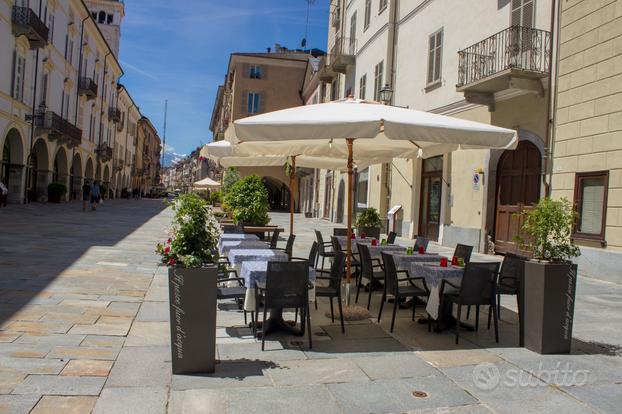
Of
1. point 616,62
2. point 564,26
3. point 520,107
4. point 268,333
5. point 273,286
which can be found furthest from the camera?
point 520,107

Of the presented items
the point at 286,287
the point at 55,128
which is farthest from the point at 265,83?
the point at 286,287

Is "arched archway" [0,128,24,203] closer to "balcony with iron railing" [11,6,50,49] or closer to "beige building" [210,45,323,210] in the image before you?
"balcony with iron railing" [11,6,50,49]

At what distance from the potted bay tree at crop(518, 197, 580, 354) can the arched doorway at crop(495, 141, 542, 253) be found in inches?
297

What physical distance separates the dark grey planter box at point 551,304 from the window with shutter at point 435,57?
12.4 metres

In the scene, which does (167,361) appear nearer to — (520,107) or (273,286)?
(273,286)

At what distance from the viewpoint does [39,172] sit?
29984 millimetres

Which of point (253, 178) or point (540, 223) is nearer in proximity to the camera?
point (540, 223)

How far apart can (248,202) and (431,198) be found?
7380 mm

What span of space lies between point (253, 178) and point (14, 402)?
32.2 feet

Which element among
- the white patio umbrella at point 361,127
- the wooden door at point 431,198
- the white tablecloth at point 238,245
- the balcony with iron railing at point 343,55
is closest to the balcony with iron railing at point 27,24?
the balcony with iron railing at point 343,55

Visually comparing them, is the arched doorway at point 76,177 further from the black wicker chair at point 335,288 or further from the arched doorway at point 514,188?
the black wicker chair at point 335,288

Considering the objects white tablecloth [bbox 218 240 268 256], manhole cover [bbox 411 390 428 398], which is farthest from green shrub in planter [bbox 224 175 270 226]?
manhole cover [bbox 411 390 428 398]

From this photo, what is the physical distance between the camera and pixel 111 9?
189 feet

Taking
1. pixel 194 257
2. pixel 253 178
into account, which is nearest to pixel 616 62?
pixel 253 178
